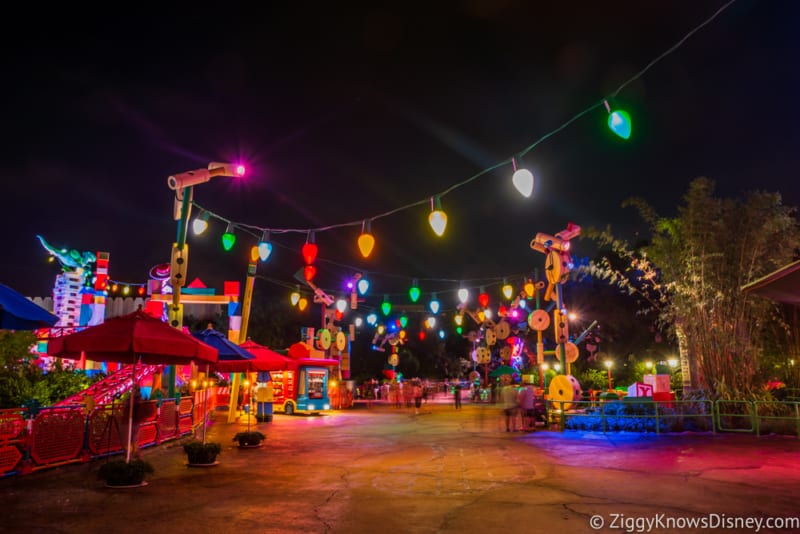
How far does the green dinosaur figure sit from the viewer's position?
35.6 metres

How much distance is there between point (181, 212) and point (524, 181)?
29.1 feet

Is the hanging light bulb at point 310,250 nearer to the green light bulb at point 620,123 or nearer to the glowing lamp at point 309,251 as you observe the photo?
the glowing lamp at point 309,251

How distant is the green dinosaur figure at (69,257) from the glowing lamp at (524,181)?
114 feet

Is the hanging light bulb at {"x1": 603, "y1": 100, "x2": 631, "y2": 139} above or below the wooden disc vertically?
above

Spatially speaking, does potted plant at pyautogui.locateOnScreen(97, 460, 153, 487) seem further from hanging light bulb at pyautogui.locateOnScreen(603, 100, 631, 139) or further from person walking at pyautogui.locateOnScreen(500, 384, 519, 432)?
person walking at pyautogui.locateOnScreen(500, 384, 519, 432)

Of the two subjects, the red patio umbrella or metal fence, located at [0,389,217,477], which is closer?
the red patio umbrella

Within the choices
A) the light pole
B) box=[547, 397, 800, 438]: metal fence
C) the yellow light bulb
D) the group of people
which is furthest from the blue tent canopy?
box=[547, 397, 800, 438]: metal fence

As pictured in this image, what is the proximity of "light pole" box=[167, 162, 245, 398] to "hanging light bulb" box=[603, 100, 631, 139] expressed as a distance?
346 inches

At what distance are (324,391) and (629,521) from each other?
82.0 feet

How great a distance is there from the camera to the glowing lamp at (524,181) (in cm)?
965

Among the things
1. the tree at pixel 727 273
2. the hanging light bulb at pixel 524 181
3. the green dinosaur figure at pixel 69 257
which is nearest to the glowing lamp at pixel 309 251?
the hanging light bulb at pixel 524 181

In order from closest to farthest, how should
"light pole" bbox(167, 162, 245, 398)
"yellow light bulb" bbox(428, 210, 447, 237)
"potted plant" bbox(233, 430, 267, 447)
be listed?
"yellow light bulb" bbox(428, 210, 447, 237) → "potted plant" bbox(233, 430, 267, 447) → "light pole" bbox(167, 162, 245, 398)

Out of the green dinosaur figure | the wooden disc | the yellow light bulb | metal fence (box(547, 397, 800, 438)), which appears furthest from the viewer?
the green dinosaur figure

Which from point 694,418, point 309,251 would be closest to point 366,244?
point 309,251
